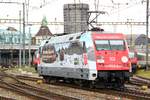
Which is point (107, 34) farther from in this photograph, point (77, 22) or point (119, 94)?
point (77, 22)

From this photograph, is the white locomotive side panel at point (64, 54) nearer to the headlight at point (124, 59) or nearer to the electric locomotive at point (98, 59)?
the electric locomotive at point (98, 59)

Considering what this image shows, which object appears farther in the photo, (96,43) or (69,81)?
(69,81)

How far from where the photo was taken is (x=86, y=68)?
25656mm

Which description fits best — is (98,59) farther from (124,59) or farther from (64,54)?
(64,54)

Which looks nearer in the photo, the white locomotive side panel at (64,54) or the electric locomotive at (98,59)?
the electric locomotive at (98,59)

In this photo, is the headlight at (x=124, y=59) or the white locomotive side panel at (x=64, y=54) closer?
the headlight at (x=124, y=59)

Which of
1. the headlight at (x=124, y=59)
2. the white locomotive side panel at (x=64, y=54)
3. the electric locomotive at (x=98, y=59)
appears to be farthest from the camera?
the white locomotive side panel at (x=64, y=54)

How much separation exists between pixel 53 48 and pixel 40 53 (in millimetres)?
3944

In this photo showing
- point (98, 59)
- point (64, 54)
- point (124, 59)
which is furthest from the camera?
point (64, 54)

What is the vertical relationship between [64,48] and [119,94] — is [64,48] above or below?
above

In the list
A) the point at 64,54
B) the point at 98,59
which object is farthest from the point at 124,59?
the point at 64,54

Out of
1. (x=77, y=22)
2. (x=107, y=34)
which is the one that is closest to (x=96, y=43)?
(x=107, y=34)

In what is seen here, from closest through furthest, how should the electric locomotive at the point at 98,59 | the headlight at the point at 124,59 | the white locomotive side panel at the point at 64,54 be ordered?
1. the electric locomotive at the point at 98,59
2. the headlight at the point at 124,59
3. the white locomotive side panel at the point at 64,54

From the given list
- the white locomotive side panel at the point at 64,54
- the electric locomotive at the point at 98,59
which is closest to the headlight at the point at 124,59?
the electric locomotive at the point at 98,59
